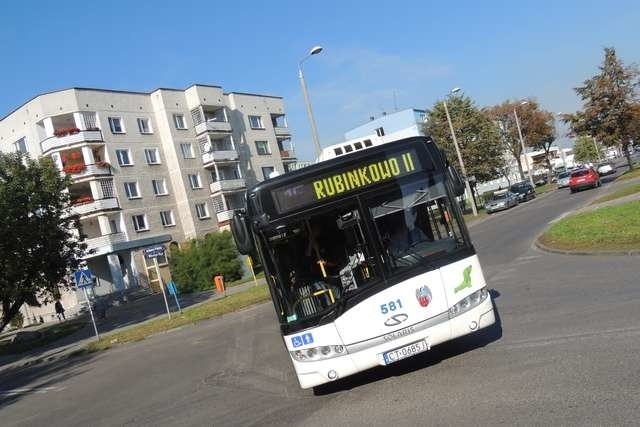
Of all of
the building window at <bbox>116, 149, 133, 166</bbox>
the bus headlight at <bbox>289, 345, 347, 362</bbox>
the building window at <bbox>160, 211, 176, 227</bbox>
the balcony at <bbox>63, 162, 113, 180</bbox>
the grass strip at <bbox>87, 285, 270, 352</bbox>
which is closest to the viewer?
the bus headlight at <bbox>289, 345, 347, 362</bbox>

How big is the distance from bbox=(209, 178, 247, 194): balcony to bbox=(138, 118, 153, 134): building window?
7.26 metres

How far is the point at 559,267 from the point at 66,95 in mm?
41544

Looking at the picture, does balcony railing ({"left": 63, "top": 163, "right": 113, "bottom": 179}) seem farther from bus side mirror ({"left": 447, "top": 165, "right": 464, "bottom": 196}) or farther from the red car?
bus side mirror ({"left": 447, "top": 165, "right": 464, "bottom": 196})

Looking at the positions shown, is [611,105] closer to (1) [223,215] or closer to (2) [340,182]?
(1) [223,215]

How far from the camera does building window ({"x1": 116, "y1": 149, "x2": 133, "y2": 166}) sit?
47.4 m

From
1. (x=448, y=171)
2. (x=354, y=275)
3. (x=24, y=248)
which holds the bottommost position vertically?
(x=354, y=275)

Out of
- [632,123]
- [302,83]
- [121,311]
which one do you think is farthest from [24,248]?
[632,123]

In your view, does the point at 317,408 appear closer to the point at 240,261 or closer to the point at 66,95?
the point at 240,261

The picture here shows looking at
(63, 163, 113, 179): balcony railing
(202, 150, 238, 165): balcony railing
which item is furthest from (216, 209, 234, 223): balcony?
(63, 163, 113, 179): balcony railing

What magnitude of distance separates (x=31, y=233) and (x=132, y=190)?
72.2 ft

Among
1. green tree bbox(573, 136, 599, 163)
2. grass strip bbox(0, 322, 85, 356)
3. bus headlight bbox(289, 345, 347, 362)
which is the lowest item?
grass strip bbox(0, 322, 85, 356)

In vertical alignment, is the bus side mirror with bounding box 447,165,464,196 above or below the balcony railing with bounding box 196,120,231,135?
below

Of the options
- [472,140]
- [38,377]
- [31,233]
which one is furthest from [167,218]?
[38,377]

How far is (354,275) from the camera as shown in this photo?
6.88 metres
